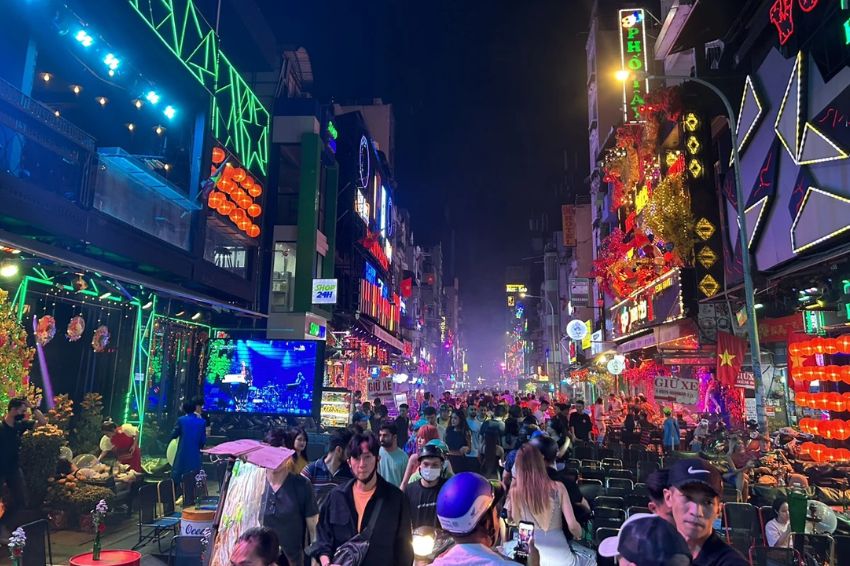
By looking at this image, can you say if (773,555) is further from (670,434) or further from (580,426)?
(670,434)

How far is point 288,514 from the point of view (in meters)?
5.07

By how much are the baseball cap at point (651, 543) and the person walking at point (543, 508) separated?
2.73 meters

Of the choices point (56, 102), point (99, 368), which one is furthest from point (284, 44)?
point (99, 368)

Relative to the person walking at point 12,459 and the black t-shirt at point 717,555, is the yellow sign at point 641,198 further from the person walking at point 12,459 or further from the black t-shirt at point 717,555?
the black t-shirt at point 717,555

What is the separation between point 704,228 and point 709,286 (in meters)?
1.98

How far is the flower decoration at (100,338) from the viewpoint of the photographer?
13.9m

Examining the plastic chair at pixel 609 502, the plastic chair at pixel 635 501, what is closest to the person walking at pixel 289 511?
the plastic chair at pixel 609 502

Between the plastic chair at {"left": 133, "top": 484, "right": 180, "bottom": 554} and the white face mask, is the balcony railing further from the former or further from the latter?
the white face mask

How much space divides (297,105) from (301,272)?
8.78 m

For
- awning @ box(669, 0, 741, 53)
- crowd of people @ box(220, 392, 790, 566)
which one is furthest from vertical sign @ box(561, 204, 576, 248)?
crowd of people @ box(220, 392, 790, 566)

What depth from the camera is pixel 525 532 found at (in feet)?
11.1

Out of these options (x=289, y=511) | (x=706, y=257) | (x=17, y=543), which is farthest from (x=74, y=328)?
(x=706, y=257)

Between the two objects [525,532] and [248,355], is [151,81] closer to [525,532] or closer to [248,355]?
[248,355]

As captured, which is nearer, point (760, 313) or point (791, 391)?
point (760, 313)
